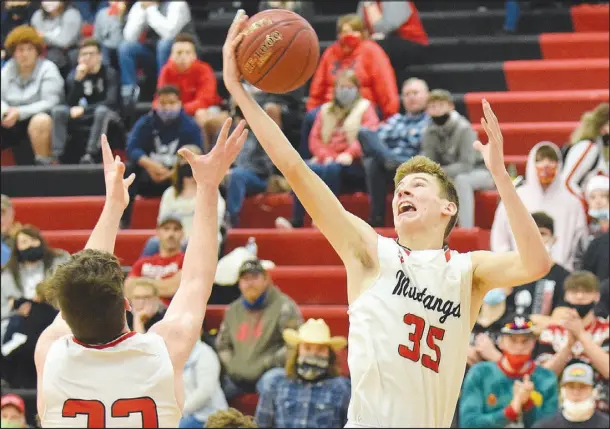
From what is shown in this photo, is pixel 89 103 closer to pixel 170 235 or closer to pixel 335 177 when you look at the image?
pixel 170 235

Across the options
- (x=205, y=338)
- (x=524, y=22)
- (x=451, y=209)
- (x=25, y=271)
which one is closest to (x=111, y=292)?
(x=451, y=209)

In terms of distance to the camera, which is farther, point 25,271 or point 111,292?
point 25,271

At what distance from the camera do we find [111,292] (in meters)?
3.64

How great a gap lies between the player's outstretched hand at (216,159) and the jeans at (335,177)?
18.8 feet

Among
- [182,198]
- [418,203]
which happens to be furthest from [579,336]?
[418,203]

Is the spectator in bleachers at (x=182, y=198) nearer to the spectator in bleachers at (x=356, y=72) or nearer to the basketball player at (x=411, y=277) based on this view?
the spectator in bleachers at (x=356, y=72)

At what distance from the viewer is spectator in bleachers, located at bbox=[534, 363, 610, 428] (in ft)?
25.2

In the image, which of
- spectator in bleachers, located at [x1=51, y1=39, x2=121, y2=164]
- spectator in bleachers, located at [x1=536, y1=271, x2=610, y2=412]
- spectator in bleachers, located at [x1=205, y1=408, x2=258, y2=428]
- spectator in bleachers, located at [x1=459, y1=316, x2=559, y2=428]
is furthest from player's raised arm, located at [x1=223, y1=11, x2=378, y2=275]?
spectator in bleachers, located at [x1=51, y1=39, x2=121, y2=164]

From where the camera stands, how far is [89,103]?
466 inches

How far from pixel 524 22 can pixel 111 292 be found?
375 inches

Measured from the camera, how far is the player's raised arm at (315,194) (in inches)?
173

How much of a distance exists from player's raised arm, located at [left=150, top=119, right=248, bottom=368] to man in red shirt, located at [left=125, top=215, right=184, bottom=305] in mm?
5330

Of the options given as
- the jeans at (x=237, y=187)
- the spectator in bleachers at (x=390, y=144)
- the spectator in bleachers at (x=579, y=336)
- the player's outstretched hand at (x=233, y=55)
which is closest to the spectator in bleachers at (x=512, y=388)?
the spectator in bleachers at (x=579, y=336)

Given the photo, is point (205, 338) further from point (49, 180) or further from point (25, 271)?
point (49, 180)
